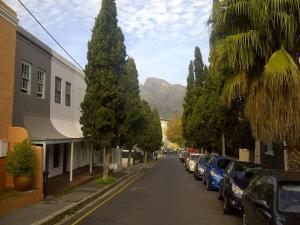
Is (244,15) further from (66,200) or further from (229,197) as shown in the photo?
(66,200)

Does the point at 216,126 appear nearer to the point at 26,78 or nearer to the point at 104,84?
the point at 104,84

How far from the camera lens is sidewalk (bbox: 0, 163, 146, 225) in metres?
13.1

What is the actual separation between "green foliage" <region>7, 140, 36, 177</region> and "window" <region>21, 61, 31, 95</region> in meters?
5.56

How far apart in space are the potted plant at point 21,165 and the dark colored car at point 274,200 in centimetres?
885

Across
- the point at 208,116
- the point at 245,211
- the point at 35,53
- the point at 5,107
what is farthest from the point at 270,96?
the point at 208,116

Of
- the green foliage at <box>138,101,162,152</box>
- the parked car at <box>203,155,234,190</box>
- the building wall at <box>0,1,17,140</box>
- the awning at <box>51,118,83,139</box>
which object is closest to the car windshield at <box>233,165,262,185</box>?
the parked car at <box>203,155,234,190</box>

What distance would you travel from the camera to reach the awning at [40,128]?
21.9 meters

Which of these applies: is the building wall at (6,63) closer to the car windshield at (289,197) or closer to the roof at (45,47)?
the roof at (45,47)

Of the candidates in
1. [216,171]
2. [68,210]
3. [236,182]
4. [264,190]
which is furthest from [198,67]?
[264,190]

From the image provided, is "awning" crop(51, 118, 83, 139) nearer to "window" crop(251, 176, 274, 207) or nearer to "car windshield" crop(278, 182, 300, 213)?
"window" crop(251, 176, 274, 207)

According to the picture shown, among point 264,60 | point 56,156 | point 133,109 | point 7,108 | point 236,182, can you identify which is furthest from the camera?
point 133,109

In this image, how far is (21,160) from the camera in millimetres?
16875

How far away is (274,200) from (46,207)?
9.19 meters

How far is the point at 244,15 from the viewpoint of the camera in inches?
665
